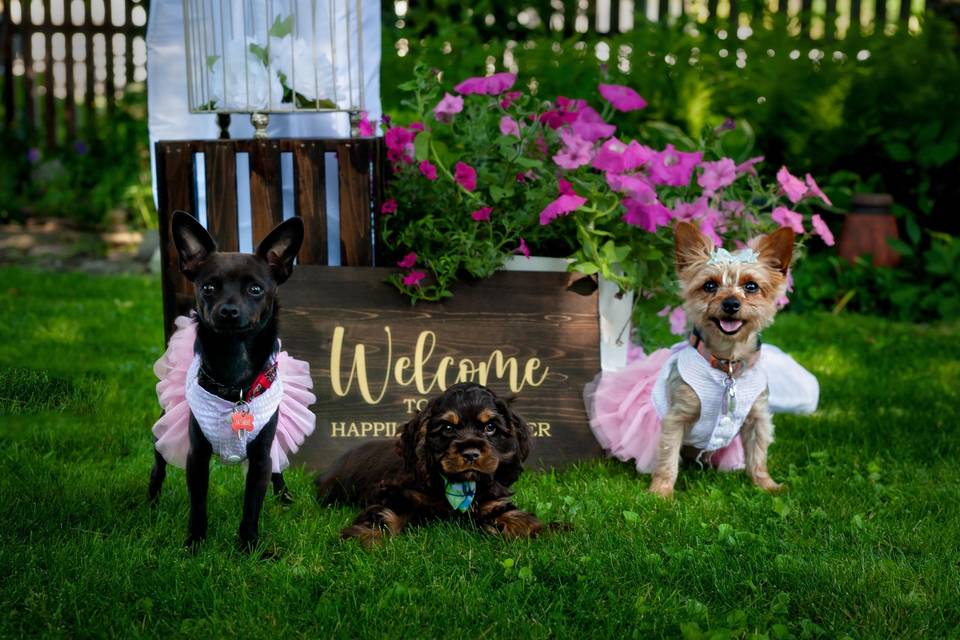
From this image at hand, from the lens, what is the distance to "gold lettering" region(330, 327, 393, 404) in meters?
3.99

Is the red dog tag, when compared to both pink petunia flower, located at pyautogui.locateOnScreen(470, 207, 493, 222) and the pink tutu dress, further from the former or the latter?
the pink tutu dress

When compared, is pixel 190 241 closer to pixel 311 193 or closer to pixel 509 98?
pixel 311 193

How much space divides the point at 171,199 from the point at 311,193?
51 cm

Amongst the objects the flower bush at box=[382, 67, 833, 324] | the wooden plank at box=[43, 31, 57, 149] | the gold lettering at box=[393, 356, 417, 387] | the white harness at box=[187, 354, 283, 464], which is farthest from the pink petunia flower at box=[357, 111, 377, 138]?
the wooden plank at box=[43, 31, 57, 149]

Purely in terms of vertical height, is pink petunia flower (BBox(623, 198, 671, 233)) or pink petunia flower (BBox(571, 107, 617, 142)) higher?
pink petunia flower (BBox(571, 107, 617, 142))

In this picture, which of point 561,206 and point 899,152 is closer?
point 561,206

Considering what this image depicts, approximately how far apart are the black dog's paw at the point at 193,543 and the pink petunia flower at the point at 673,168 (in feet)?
7.21

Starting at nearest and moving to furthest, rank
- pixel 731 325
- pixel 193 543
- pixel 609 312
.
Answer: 1. pixel 193 543
2. pixel 731 325
3. pixel 609 312

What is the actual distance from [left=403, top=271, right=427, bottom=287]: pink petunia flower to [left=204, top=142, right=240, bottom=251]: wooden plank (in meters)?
0.64

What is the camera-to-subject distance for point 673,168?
4.07 m

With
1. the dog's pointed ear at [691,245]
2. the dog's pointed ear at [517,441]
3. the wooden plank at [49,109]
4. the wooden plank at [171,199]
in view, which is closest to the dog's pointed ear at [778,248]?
the dog's pointed ear at [691,245]

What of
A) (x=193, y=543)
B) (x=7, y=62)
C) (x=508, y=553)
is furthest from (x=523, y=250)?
(x=7, y=62)

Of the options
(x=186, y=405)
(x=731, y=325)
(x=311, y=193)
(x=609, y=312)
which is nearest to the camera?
(x=186, y=405)

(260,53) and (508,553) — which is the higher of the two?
(260,53)
